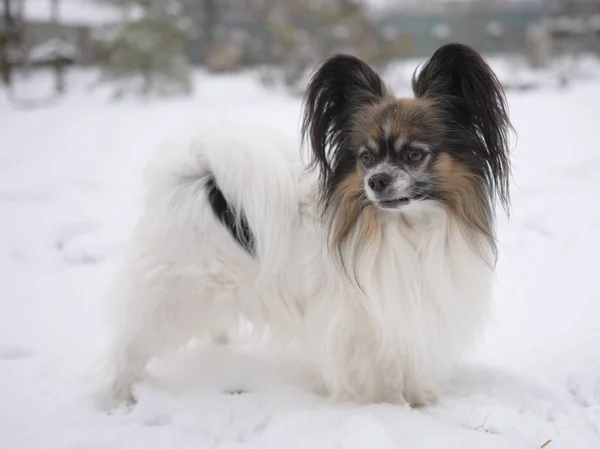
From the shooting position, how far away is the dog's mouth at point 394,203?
2273 mm

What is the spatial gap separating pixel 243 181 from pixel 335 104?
526 mm

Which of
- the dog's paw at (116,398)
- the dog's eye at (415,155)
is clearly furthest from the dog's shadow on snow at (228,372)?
the dog's eye at (415,155)

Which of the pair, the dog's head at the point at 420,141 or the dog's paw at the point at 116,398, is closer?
the dog's head at the point at 420,141

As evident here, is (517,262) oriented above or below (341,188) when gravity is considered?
below

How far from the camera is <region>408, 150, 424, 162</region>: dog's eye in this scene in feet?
7.68

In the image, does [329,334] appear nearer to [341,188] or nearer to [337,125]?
[341,188]

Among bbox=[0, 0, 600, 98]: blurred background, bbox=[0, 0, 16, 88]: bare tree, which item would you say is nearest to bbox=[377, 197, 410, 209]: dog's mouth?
bbox=[0, 0, 600, 98]: blurred background

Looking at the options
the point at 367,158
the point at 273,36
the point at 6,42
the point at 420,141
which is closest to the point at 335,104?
the point at 367,158

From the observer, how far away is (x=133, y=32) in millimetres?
13102

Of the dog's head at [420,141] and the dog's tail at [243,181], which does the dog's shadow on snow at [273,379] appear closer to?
the dog's tail at [243,181]

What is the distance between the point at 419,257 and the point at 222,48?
1799cm

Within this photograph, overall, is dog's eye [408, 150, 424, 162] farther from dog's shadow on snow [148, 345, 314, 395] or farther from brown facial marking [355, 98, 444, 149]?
dog's shadow on snow [148, 345, 314, 395]

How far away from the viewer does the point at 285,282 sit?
2604 millimetres

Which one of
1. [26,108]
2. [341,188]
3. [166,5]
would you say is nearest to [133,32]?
[166,5]
